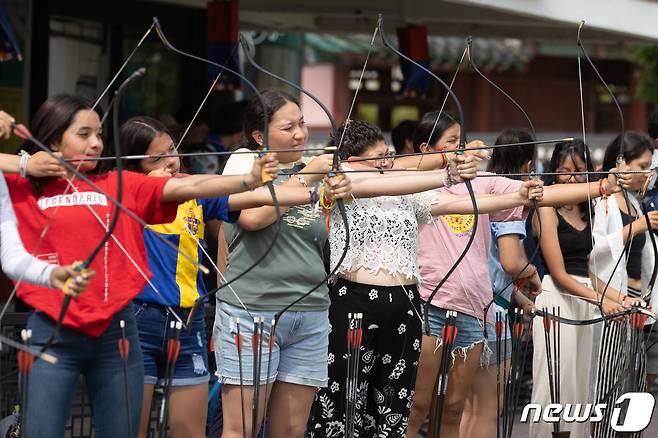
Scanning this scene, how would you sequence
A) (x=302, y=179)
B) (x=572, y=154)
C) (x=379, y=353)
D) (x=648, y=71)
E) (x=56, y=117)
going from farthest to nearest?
(x=648, y=71) < (x=572, y=154) < (x=379, y=353) < (x=302, y=179) < (x=56, y=117)

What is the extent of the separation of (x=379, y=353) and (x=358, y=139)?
2.35ft

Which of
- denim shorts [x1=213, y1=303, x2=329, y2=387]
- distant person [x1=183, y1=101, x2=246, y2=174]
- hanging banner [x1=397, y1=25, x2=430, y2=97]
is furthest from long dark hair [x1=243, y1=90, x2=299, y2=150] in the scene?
hanging banner [x1=397, y1=25, x2=430, y2=97]

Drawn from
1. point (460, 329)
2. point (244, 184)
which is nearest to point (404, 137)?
point (460, 329)

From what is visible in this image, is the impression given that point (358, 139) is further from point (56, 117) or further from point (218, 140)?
point (218, 140)

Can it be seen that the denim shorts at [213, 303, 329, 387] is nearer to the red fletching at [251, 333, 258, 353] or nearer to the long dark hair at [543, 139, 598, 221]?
the red fletching at [251, 333, 258, 353]

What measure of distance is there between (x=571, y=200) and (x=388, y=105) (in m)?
17.6

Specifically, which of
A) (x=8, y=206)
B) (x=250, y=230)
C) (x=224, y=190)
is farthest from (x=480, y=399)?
(x=8, y=206)

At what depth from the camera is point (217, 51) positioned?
7477 mm

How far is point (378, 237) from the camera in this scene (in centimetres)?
418

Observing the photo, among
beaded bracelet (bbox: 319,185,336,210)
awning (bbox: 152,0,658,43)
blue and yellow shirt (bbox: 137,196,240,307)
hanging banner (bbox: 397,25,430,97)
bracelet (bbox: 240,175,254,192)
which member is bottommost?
blue and yellow shirt (bbox: 137,196,240,307)

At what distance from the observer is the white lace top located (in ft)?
13.7

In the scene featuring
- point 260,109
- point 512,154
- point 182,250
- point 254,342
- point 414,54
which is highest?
point 414,54

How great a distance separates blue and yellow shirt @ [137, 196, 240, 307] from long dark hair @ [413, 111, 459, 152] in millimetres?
1092

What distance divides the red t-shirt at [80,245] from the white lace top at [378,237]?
1.07m
